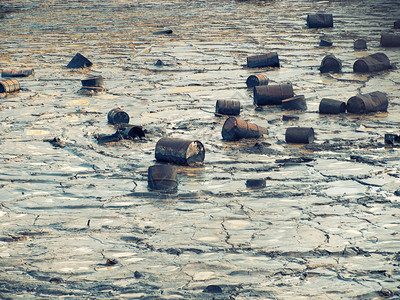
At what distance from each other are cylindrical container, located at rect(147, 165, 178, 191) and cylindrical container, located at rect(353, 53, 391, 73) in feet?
15.1

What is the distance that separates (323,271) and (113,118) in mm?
3462

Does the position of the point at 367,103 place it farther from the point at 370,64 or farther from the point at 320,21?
the point at 320,21

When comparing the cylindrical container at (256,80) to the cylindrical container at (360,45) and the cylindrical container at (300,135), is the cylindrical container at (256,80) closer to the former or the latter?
the cylindrical container at (300,135)

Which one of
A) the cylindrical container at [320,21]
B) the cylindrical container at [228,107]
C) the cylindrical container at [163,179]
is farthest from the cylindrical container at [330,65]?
the cylindrical container at [320,21]

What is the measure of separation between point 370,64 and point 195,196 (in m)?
4.76

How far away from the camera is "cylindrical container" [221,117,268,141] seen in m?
5.70

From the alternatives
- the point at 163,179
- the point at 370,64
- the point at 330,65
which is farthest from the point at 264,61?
the point at 163,179

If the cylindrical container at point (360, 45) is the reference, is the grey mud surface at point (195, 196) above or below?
below

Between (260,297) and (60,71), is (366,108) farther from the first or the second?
(60,71)

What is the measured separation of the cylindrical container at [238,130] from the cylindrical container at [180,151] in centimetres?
65

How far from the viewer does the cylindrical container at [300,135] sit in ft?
18.2

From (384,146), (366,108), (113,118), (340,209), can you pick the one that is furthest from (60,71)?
(340,209)

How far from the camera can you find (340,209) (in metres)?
4.12

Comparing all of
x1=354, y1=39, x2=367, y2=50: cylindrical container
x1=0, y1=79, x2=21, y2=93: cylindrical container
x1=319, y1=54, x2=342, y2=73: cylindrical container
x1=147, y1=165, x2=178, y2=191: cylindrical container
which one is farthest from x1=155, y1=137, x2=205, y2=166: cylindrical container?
x1=354, y1=39, x2=367, y2=50: cylindrical container
